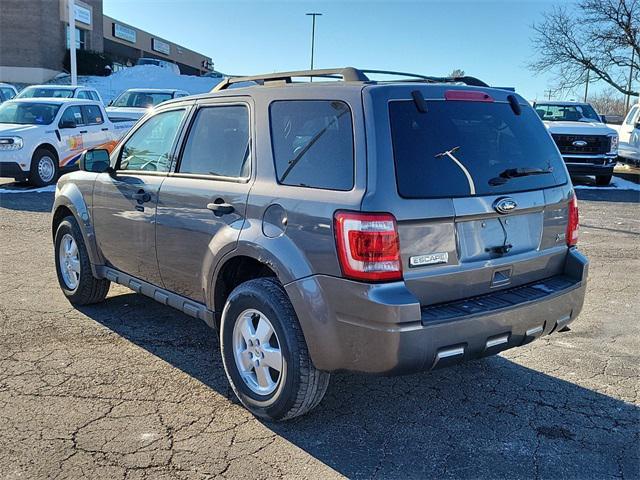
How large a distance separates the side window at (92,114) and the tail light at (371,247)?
13.1m

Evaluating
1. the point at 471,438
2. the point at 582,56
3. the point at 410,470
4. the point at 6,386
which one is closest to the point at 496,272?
the point at 471,438

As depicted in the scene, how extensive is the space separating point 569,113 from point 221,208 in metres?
14.6

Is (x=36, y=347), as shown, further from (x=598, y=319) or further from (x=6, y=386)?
(x=598, y=319)

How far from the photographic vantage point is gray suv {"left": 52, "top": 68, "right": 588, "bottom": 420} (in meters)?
3.00

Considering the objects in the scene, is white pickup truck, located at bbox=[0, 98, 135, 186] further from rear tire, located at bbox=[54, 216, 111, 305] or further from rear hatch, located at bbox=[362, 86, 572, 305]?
rear hatch, located at bbox=[362, 86, 572, 305]

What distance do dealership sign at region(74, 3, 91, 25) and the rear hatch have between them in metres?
50.2

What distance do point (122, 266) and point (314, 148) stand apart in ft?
7.27

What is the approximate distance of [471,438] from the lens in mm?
3363

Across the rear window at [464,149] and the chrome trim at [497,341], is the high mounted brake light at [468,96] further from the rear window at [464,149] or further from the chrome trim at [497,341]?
the chrome trim at [497,341]

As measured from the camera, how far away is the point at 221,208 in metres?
3.70

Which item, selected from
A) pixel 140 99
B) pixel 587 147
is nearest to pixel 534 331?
pixel 587 147

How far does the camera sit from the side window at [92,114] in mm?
14547

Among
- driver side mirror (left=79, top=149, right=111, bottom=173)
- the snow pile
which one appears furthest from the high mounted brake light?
the snow pile

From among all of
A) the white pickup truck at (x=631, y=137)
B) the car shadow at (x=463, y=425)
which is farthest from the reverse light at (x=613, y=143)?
the car shadow at (x=463, y=425)
